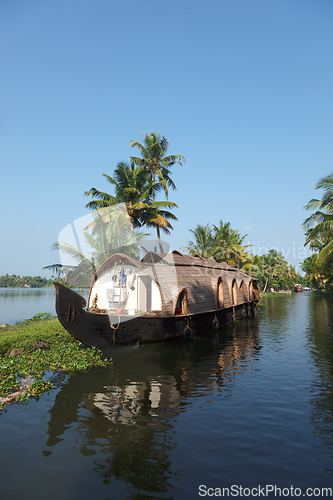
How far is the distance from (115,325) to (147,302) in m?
3.28

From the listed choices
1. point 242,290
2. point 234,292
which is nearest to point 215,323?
point 234,292

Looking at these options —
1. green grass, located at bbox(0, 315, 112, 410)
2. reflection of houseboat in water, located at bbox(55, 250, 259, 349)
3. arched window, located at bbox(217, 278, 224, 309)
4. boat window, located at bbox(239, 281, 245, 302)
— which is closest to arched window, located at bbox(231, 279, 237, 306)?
reflection of houseboat in water, located at bbox(55, 250, 259, 349)

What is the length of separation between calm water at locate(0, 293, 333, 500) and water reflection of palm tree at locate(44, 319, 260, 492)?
0.06 feet

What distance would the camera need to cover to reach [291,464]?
165 inches

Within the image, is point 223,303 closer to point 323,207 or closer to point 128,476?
point 323,207

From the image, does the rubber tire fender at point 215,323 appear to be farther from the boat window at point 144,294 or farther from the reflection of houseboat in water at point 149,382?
the boat window at point 144,294

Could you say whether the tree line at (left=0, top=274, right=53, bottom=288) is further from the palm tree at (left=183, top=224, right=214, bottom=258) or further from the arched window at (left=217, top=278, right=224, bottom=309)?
the arched window at (left=217, top=278, right=224, bottom=309)

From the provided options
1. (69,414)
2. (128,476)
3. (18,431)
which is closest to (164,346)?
(69,414)

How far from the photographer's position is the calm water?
385cm

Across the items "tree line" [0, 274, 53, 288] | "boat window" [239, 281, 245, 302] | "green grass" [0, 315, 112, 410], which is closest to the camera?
"green grass" [0, 315, 112, 410]

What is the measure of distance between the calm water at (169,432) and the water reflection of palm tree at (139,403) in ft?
0.06

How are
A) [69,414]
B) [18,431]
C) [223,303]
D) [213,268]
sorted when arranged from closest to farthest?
Result: [18,431]
[69,414]
[223,303]
[213,268]

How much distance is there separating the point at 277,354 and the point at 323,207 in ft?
49.2

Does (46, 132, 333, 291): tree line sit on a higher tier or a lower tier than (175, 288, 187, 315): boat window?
higher
